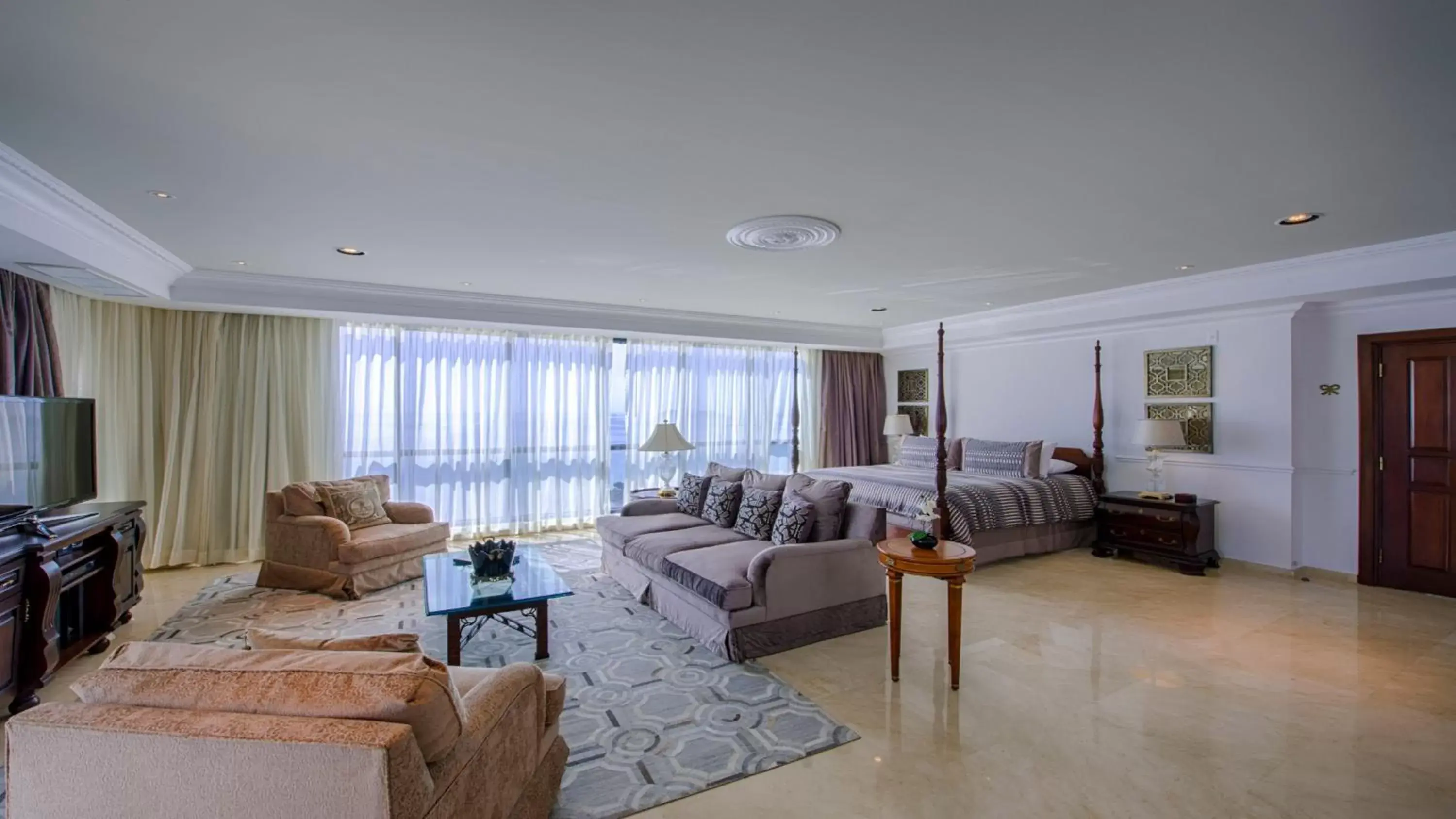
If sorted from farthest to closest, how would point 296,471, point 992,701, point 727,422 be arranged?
point 727,422, point 296,471, point 992,701

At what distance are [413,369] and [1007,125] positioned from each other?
18.7 ft

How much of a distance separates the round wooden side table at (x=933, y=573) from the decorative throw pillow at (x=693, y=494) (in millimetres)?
2030

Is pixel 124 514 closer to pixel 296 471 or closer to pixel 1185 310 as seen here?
pixel 296 471

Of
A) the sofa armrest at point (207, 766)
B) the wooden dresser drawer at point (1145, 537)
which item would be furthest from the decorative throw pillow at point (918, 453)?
the sofa armrest at point (207, 766)

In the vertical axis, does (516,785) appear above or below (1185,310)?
below

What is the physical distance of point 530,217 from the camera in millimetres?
3385

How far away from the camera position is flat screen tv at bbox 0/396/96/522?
298cm

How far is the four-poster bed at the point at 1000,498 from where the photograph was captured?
498 cm

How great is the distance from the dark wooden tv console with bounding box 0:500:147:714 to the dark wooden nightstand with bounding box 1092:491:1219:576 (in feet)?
23.4

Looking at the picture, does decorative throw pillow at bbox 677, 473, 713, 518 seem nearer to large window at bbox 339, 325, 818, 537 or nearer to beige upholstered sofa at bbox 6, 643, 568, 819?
large window at bbox 339, 325, 818, 537

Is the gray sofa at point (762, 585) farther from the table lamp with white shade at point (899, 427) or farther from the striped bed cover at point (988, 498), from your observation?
the table lamp with white shade at point (899, 427)

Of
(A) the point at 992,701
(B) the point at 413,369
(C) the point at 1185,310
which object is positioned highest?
(C) the point at 1185,310

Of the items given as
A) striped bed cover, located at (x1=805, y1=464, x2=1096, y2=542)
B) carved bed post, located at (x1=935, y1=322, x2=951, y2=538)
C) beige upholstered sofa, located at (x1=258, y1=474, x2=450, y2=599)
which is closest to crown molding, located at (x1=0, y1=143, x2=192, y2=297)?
beige upholstered sofa, located at (x1=258, y1=474, x2=450, y2=599)

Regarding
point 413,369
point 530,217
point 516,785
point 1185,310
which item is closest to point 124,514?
point 413,369
